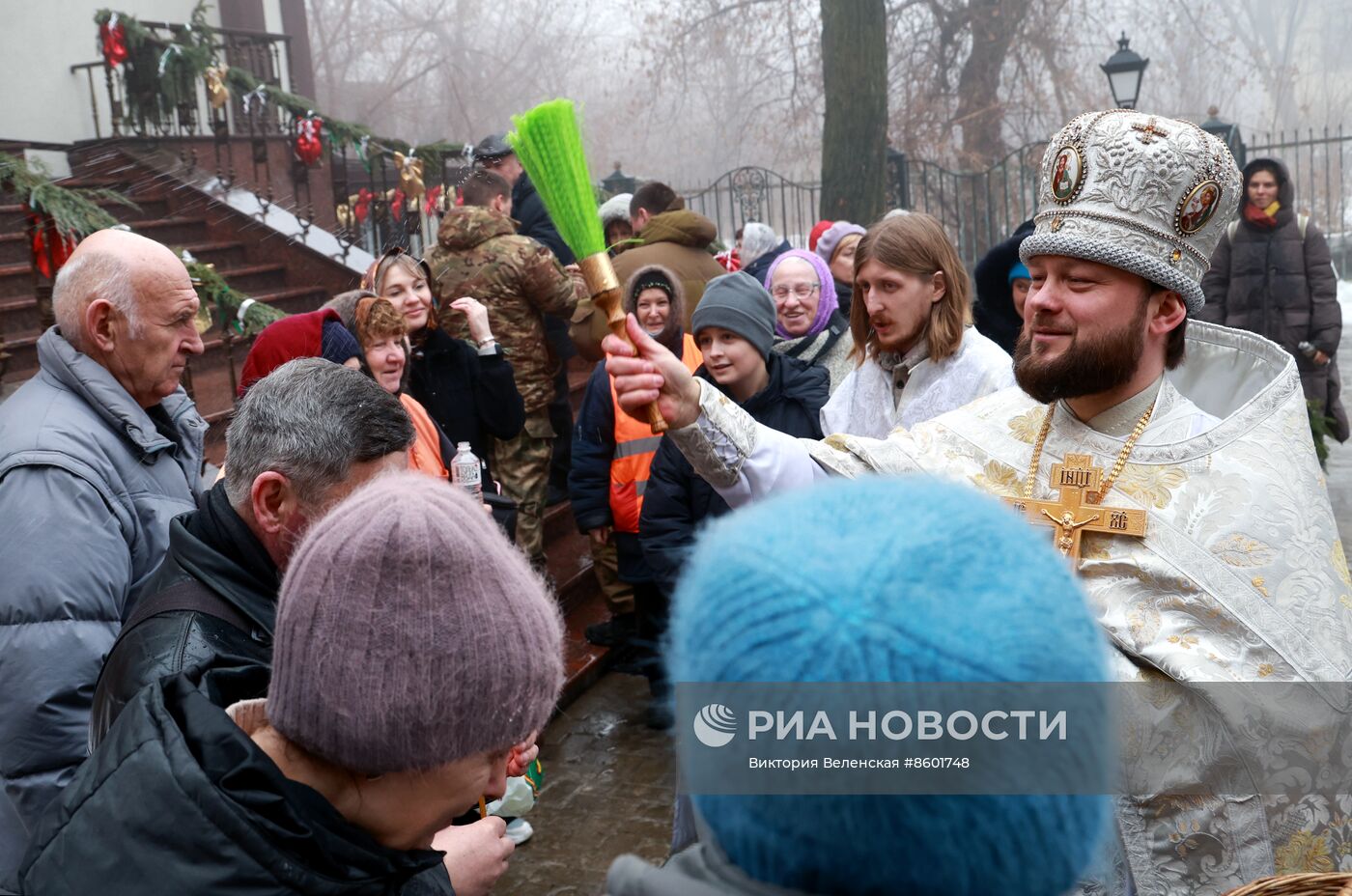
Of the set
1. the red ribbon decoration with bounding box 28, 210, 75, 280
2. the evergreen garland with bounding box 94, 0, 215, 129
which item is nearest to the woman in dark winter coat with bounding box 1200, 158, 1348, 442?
the red ribbon decoration with bounding box 28, 210, 75, 280

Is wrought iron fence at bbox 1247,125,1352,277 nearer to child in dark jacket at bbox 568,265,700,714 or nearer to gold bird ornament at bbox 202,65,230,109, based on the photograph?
gold bird ornament at bbox 202,65,230,109

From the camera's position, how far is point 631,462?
545 cm

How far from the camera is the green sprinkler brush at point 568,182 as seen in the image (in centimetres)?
225

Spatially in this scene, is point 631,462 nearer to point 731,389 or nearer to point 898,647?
point 731,389

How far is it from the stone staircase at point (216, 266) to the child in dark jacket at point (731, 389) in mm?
2264

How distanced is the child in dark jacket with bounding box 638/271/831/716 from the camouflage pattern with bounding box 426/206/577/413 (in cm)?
176

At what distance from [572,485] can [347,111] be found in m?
28.7

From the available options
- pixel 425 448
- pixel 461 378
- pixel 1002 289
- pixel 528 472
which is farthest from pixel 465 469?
pixel 528 472

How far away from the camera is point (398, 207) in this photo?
38.9ft

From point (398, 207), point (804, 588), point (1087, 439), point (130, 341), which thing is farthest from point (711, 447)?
point (398, 207)

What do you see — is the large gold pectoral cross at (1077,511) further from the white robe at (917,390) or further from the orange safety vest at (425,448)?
the orange safety vest at (425,448)

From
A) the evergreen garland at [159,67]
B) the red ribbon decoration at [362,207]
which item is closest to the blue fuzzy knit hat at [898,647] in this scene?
the red ribbon decoration at [362,207]

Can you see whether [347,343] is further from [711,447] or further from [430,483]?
[430,483]
